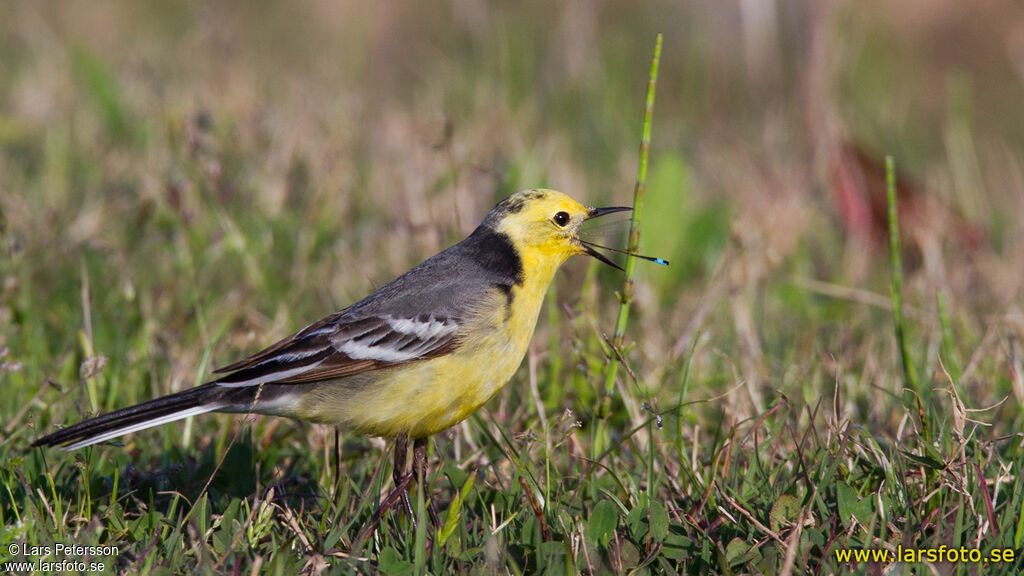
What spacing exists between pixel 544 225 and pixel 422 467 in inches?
43.2

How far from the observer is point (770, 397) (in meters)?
5.22

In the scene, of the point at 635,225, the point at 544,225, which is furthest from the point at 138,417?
the point at 635,225

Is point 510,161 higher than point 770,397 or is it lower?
higher

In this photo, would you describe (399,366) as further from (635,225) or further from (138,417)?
(635,225)

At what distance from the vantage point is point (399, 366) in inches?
167

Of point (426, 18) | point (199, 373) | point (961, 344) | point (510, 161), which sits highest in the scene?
point (426, 18)

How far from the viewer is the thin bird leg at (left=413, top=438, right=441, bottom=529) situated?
13.4ft

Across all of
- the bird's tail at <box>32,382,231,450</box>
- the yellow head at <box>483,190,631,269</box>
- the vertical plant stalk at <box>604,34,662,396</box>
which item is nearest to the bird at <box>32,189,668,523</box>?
the bird's tail at <box>32,382,231,450</box>

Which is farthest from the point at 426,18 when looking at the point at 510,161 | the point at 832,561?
the point at 832,561

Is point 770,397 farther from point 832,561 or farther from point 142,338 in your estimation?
point 142,338

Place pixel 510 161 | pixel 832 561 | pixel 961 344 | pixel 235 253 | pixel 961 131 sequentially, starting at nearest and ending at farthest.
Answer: pixel 832 561, pixel 961 344, pixel 235 253, pixel 510 161, pixel 961 131

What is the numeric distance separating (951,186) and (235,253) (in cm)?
511

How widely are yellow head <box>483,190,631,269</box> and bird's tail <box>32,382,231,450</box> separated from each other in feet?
4.36

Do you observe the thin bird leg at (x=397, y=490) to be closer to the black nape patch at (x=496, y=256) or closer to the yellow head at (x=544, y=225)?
the black nape patch at (x=496, y=256)
